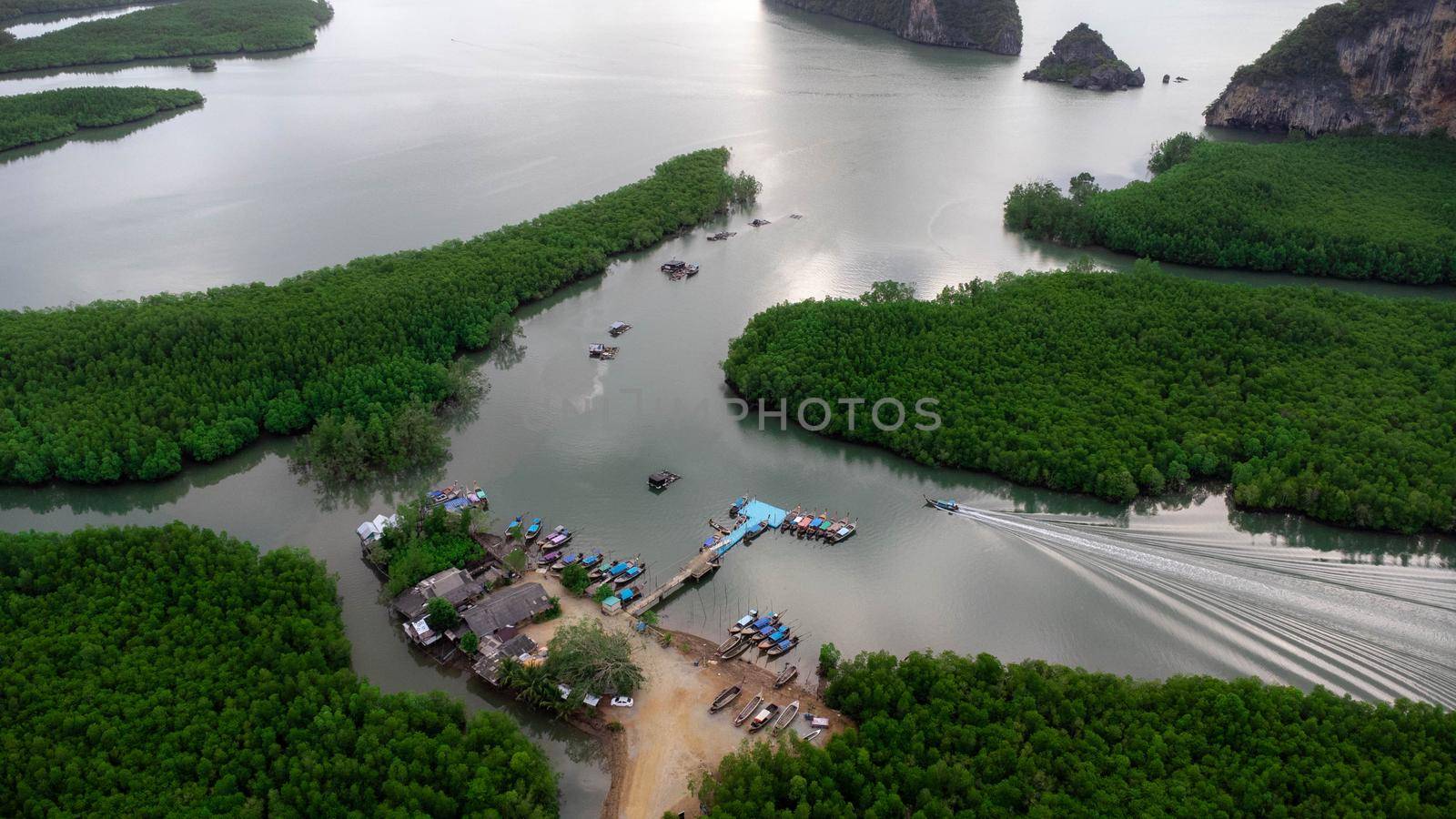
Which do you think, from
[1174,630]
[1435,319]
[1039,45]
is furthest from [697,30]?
[1174,630]

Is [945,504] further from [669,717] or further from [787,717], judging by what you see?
[669,717]

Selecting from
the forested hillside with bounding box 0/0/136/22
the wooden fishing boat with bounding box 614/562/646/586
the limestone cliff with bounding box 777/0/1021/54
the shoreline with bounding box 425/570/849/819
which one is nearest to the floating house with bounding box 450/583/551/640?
the shoreline with bounding box 425/570/849/819

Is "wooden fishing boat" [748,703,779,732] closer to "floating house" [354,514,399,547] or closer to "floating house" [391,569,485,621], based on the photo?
"floating house" [391,569,485,621]

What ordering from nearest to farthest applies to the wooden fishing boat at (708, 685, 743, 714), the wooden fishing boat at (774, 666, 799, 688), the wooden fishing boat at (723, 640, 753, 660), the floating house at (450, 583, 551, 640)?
the wooden fishing boat at (708, 685, 743, 714) → the wooden fishing boat at (774, 666, 799, 688) → the wooden fishing boat at (723, 640, 753, 660) → the floating house at (450, 583, 551, 640)

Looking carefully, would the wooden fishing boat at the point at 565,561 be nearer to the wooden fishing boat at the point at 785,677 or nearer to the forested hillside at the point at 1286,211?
the wooden fishing boat at the point at 785,677

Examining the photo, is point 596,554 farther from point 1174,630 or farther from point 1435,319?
point 1435,319

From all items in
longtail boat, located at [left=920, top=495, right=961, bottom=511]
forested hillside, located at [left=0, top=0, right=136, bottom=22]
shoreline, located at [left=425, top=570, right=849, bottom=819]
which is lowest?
shoreline, located at [left=425, top=570, right=849, bottom=819]
